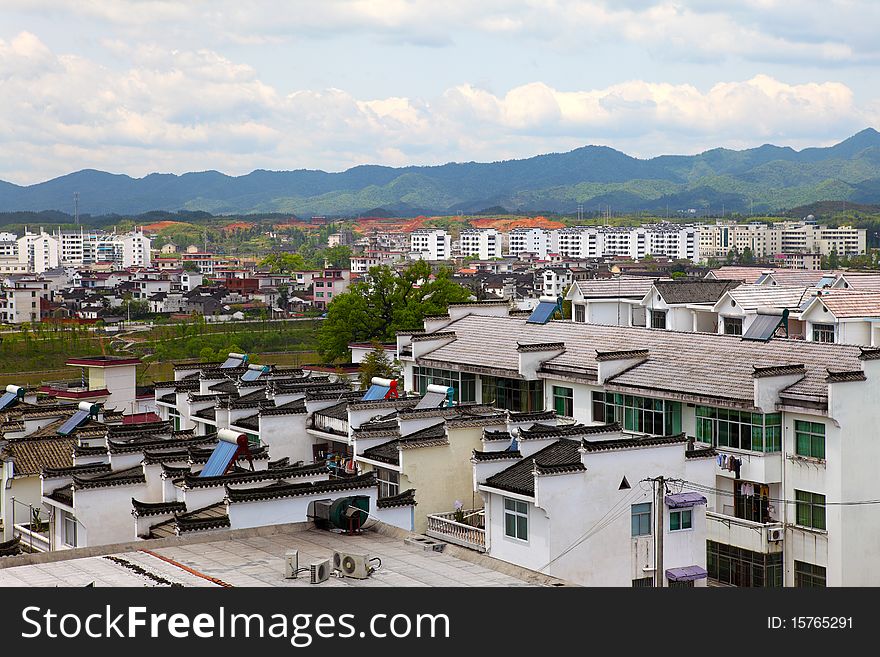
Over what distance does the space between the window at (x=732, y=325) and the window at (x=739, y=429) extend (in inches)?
537

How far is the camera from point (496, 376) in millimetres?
29500

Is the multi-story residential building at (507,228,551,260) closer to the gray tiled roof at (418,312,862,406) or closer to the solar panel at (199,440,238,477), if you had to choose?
the gray tiled roof at (418,312,862,406)

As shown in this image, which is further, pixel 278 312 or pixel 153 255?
pixel 153 255

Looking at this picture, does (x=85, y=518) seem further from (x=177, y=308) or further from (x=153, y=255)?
(x=153, y=255)

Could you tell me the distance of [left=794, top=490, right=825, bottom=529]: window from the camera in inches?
870

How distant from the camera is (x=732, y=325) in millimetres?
37562

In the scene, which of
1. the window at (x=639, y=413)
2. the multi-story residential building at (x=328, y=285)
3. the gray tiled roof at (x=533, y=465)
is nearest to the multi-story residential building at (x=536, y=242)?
the multi-story residential building at (x=328, y=285)

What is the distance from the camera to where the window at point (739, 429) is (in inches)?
894

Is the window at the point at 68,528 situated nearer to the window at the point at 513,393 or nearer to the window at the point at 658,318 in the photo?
the window at the point at 513,393

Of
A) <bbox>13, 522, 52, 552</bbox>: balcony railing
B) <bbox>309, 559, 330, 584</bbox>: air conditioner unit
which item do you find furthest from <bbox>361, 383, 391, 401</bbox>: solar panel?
<bbox>309, 559, 330, 584</bbox>: air conditioner unit

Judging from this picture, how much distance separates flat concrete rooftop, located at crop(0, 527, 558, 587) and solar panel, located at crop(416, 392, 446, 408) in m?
10.8

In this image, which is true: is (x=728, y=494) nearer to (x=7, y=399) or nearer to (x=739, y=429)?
(x=739, y=429)

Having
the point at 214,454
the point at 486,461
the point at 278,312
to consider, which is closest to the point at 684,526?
the point at 486,461

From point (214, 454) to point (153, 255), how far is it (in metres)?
177
